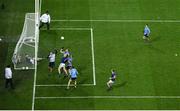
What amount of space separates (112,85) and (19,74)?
5.40 meters

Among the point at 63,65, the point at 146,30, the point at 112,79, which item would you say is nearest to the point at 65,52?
the point at 63,65

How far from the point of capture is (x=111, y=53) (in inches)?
1340

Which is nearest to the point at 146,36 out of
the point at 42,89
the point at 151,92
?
the point at 151,92

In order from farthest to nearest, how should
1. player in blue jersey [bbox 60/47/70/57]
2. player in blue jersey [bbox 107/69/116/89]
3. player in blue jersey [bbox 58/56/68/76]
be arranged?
1. player in blue jersey [bbox 60/47/70/57]
2. player in blue jersey [bbox 58/56/68/76]
3. player in blue jersey [bbox 107/69/116/89]

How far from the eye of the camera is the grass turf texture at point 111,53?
3045 centimetres

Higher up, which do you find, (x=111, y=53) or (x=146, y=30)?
(x=146, y=30)

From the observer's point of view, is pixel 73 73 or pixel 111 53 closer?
pixel 73 73

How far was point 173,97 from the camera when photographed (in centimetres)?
3088

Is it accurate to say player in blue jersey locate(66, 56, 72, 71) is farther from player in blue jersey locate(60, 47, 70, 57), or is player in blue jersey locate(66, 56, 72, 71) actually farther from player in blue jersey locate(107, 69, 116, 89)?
player in blue jersey locate(107, 69, 116, 89)

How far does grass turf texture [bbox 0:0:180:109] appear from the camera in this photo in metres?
30.5

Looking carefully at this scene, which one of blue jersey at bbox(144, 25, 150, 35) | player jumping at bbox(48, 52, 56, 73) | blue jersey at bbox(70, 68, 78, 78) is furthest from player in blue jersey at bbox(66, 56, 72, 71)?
blue jersey at bbox(144, 25, 150, 35)

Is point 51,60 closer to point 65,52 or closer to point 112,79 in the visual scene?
point 65,52

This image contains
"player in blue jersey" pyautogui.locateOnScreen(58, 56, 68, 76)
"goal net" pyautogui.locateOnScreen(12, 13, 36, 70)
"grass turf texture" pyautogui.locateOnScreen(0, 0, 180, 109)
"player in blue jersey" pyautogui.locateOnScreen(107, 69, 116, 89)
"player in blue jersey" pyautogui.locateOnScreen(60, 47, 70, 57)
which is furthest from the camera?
"goal net" pyautogui.locateOnScreen(12, 13, 36, 70)

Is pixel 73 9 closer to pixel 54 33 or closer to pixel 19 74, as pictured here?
pixel 54 33
